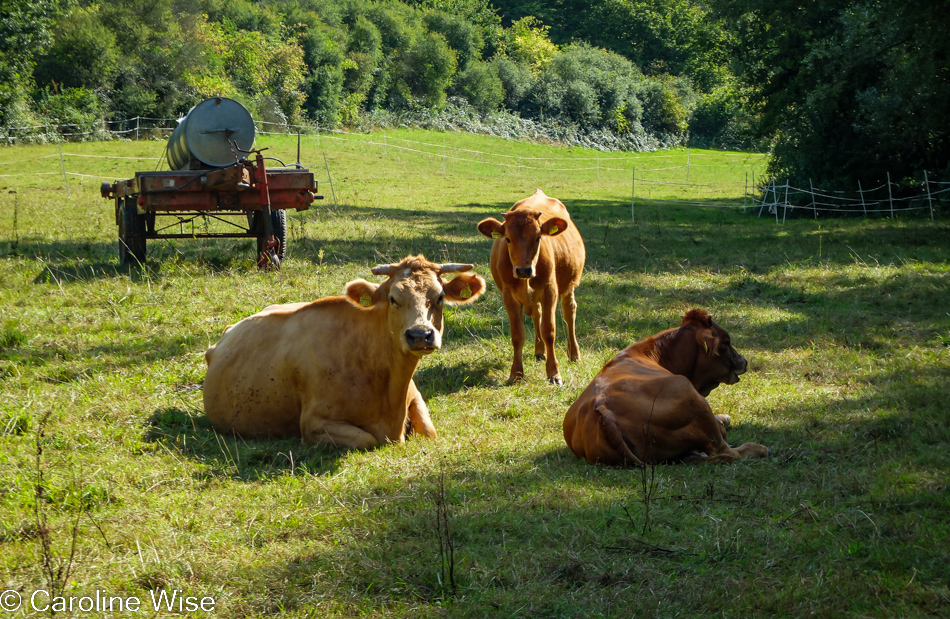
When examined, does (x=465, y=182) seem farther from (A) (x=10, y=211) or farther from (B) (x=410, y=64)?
(B) (x=410, y=64)

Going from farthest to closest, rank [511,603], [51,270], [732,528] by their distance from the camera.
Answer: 1. [51,270]
2. [732,528]
3. [511,603]

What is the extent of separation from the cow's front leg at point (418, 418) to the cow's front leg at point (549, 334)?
1986 mm

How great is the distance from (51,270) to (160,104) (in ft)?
110

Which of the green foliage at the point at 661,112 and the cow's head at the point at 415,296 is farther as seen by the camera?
the green foliage at the point at 661,112

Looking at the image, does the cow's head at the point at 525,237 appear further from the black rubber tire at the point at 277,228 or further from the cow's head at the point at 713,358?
the black rubber tire at the point at 277,228

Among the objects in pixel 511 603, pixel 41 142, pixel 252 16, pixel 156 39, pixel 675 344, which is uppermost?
pixel 252 16

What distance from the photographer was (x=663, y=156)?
5700cm

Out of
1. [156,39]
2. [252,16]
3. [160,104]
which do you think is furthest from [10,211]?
[252,16]

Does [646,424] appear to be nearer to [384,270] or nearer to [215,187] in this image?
[384,270]

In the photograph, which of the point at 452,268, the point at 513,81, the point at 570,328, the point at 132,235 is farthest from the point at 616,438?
the point at 513,81

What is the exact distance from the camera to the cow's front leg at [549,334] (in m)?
8.28

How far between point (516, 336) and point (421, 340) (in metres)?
2.96

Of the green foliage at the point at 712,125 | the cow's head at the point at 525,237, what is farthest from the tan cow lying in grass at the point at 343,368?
the green foliage at the point at 712,125

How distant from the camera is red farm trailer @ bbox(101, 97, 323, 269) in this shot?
462 inches
